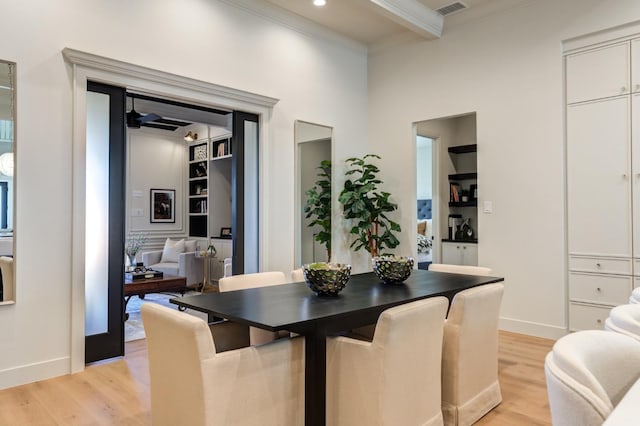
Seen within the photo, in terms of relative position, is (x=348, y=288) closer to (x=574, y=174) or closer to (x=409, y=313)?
(x=409, y=313)

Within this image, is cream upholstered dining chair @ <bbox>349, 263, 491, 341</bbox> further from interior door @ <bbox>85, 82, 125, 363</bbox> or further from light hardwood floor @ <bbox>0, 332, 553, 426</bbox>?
interior door @ <bbox>85, 82, 125, 363</bbox>

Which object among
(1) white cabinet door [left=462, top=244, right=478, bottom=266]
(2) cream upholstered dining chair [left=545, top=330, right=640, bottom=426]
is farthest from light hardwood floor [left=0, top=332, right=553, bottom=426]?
(1) white cabinet door [left=462, top=244, right=478, bottom=266]

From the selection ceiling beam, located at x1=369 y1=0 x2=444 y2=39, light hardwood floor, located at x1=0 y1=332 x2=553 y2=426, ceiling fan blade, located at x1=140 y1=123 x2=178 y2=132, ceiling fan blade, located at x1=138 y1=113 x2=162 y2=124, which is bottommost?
light hardwood floor, located at x1=0 y1=332 x2=553 y2=426

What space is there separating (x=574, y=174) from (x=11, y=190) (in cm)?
458

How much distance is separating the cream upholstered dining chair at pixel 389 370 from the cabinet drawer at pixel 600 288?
8.48ft

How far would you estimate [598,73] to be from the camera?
12.7 feet

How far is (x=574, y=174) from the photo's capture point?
402 cm

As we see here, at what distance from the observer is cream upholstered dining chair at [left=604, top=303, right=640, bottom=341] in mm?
1155

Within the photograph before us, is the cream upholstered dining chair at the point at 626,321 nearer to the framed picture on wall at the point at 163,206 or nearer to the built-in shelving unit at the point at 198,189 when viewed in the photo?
the built-in shelving unit at the point at 198,189

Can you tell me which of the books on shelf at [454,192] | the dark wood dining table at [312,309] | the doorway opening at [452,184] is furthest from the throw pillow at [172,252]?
the dark wood dining table at [312,309]

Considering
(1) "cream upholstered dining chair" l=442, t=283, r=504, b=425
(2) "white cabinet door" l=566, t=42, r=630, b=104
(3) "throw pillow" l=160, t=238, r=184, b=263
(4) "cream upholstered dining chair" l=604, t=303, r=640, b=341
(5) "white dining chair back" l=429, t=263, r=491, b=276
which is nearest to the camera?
(4) "cream upholstered dining chair" l=604, t=303, r=640, b=341

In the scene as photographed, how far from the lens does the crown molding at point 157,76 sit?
10.5ft

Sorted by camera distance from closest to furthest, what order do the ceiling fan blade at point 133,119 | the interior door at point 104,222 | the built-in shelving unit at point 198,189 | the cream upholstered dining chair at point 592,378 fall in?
1. the cream upholstered dining chair at point 592,378
2. the interior door at point 104,222
3. the ceiling fan blade at point 133,119
4. the built-in shelving unit at point 198,189

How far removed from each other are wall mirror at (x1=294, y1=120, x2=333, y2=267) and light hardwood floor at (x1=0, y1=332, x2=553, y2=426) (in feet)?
7.00
